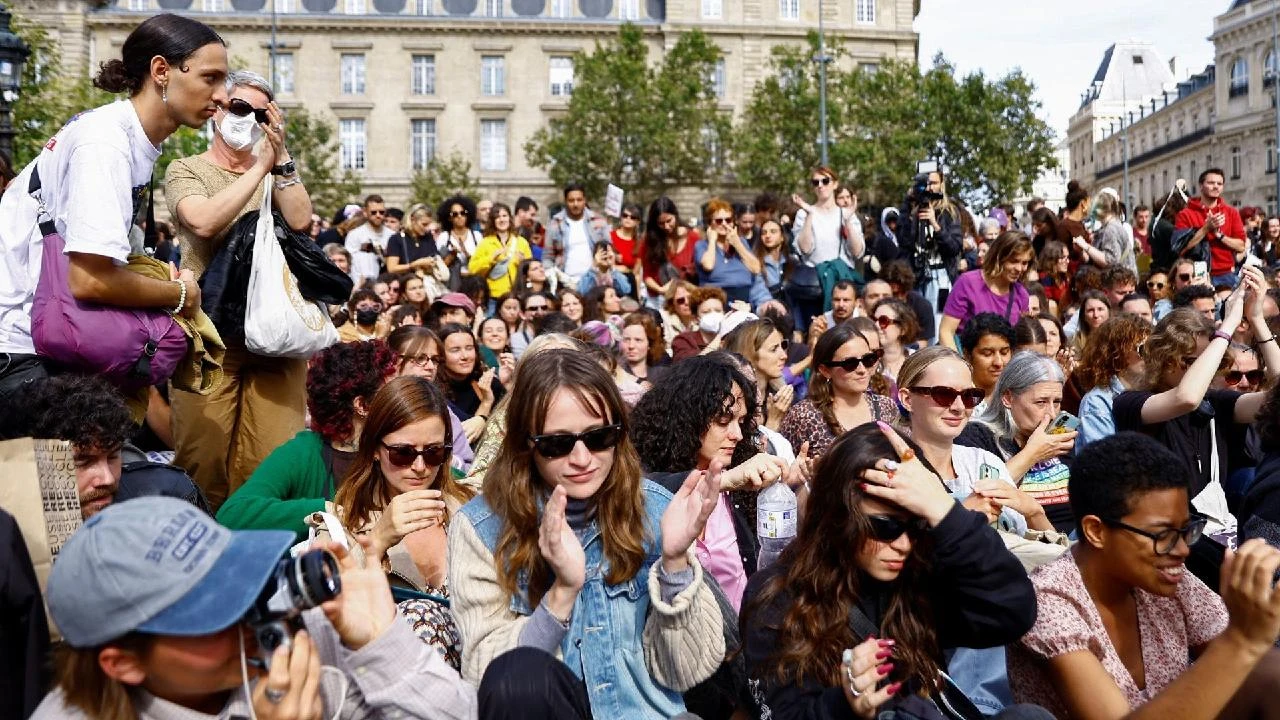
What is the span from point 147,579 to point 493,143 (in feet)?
208

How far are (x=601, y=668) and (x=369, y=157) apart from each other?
62.7 m

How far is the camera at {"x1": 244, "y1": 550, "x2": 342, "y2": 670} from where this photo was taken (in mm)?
2516

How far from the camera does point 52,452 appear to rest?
357 cm

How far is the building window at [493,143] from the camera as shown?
6450 cm

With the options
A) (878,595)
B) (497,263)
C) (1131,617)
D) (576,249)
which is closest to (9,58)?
(497,263)

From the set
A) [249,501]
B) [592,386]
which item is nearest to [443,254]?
[249,501]

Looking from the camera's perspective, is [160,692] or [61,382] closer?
[160,692]

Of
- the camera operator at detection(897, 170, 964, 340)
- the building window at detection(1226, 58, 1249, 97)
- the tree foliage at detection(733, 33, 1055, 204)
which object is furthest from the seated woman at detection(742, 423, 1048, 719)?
the building window at detection(1226, 58, 1249, 97)

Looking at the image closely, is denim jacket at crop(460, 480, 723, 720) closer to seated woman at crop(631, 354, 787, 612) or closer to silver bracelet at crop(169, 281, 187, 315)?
seated woman at crop(631, 354, 787, 612)

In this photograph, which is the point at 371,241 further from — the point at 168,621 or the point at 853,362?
the point at 168,621

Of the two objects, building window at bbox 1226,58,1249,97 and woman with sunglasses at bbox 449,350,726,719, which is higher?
building window at bbox 1226,58,1249,97

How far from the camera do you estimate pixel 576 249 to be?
1518cm

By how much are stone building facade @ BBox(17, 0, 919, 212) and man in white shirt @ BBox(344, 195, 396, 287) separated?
152ft

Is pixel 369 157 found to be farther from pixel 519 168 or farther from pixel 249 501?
pixel 249 501
